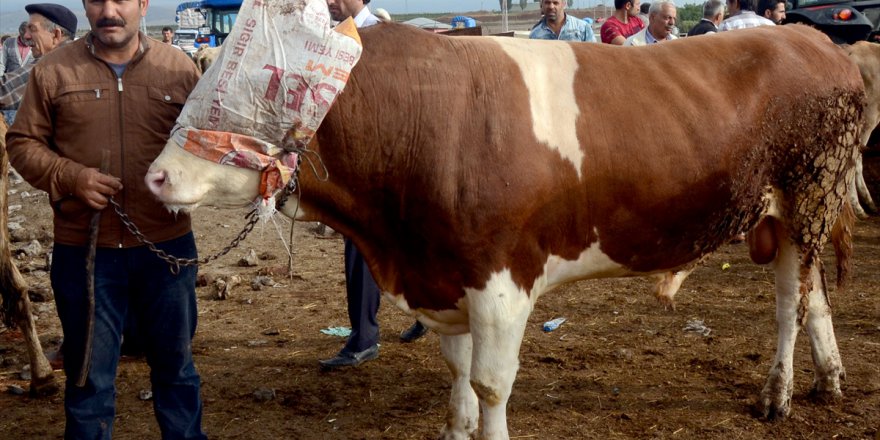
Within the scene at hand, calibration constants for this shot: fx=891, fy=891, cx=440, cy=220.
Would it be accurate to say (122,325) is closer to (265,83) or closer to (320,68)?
(265,83)

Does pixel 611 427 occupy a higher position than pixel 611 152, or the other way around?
pixel 611 152

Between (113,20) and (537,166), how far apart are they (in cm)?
167

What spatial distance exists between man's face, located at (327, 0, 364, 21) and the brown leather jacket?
5.72 ft

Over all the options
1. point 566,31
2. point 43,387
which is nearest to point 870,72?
point 566,31

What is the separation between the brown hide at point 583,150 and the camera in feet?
11.0

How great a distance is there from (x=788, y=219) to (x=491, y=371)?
1795 mm

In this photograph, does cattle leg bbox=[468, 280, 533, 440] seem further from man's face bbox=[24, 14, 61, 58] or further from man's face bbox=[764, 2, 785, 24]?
man's face bbox=[764, 2, 785, 24]

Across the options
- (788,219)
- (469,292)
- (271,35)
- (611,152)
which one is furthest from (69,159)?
(788,219)

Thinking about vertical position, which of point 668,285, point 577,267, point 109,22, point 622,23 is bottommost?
point 668,285

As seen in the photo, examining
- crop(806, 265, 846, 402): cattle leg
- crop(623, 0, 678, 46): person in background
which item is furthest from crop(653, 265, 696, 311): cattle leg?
crop(623, 0, 678, 46): person in background

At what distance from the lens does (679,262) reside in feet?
13.6

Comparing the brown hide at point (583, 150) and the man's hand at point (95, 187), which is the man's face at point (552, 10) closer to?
the brown hide at point (583, 150)

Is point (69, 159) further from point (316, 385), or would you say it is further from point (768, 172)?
point (768, 172)

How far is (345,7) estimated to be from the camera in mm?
5117
